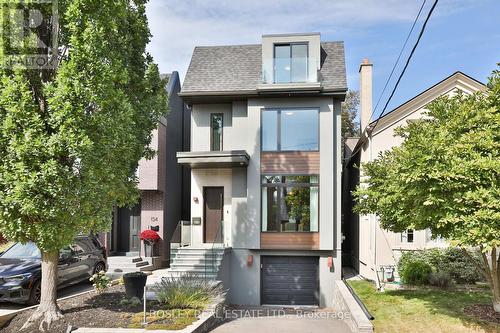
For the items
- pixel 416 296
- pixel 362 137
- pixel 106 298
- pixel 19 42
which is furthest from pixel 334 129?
pixel 19 42

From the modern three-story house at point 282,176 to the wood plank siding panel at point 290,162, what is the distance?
0.13 feet

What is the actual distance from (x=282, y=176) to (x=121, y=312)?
866cm

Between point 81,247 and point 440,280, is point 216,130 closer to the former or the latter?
point 81,247

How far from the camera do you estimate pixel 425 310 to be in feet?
31.3

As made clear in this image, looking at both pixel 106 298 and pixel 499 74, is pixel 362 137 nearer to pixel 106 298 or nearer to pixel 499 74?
pixel 499 74

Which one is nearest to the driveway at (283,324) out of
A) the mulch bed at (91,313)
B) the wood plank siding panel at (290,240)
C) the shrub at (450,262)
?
the mulch bed at (91,313)

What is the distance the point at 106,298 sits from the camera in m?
10.2

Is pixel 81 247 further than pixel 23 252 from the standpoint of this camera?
Yes

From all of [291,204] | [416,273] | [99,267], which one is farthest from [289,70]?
[99,267]

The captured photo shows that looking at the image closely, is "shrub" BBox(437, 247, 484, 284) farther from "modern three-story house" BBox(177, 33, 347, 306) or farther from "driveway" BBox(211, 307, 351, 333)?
"driveway" BBox(211, 307, 351, 333)

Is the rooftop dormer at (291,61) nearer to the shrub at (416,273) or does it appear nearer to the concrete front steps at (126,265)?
the shrub at (416,273)

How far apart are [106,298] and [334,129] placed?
33.9 feet

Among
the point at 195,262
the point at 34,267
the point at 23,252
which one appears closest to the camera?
the point at 34,267

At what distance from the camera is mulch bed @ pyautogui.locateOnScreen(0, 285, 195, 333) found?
26.0 ft
